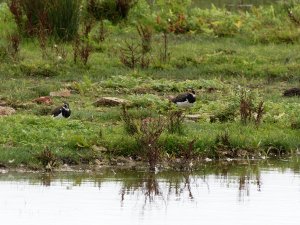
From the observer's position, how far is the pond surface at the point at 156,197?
11117 millimetres

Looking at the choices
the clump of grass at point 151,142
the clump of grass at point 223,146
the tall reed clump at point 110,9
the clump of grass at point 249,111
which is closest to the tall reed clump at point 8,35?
the tall reed clump at point 110,9

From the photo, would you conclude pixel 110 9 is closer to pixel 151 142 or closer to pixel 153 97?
pixel 153 97

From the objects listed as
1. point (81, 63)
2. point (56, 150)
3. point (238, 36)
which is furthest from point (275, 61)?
point (56, 150)

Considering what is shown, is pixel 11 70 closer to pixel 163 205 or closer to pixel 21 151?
pixel 21 151

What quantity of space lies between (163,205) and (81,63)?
894 cm

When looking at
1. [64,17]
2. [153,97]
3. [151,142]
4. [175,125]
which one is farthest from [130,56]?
[151,142]

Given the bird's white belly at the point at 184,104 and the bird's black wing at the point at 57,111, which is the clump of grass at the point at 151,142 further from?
the bird's white belly at the point at 184,104

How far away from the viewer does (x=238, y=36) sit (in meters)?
24.3

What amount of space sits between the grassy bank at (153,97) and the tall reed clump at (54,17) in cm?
21

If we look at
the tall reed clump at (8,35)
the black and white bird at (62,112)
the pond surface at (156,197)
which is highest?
the tall reed clump at (8,35)

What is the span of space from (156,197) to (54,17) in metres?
10.1

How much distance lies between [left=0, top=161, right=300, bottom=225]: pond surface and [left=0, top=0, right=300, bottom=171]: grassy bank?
457 mm

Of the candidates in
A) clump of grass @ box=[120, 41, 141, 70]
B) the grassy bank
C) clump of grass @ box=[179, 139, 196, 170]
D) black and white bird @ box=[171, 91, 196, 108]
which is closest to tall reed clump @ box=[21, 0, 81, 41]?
the grassy bank

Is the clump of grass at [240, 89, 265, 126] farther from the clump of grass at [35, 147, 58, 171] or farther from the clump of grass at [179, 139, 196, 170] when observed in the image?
the clump of grass at [35, 147, 58, 171]
